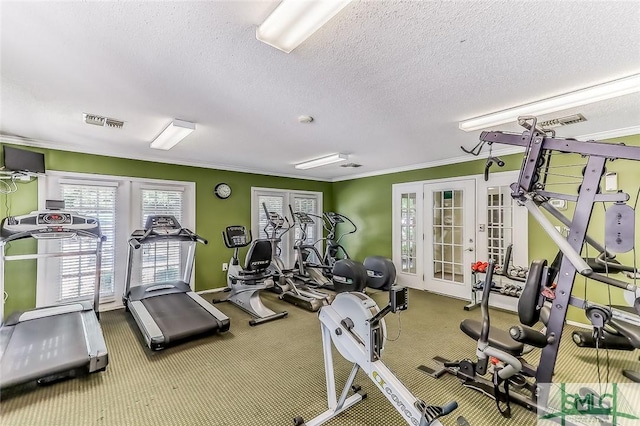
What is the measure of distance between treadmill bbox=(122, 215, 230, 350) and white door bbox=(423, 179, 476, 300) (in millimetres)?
3626

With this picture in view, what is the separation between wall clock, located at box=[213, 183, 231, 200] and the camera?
5117 millimetres

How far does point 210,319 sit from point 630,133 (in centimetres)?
511

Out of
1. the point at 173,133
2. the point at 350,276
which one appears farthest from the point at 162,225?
the point at 350,276

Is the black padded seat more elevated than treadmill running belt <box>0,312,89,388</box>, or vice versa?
the black padded seat

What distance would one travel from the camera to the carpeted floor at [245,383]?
6.15 ft

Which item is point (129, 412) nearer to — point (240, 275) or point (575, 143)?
point (240, 275)

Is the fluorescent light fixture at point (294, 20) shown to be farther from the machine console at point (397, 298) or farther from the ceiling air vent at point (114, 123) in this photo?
the ceiling air vent at point (114, 123)

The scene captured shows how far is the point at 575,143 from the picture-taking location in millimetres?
1817

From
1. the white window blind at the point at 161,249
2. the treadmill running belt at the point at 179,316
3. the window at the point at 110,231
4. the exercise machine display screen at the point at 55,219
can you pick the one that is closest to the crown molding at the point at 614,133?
the treadmill running belt at the point at 179,316

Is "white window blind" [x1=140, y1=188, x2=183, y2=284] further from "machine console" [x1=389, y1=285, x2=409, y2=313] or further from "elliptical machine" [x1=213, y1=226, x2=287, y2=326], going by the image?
"machine console" [x1=389, y1=285, x2=409, y2=313]

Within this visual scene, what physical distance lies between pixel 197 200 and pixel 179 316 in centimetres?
225

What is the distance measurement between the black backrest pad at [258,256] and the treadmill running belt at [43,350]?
1883 millimetres

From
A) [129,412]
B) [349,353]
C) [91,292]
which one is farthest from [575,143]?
[91,292]

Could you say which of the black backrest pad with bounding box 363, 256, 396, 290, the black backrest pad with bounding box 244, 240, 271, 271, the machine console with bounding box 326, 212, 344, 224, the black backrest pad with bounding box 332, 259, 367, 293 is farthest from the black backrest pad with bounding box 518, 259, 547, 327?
the machine console with bounding box 326, 212, 344, 224
